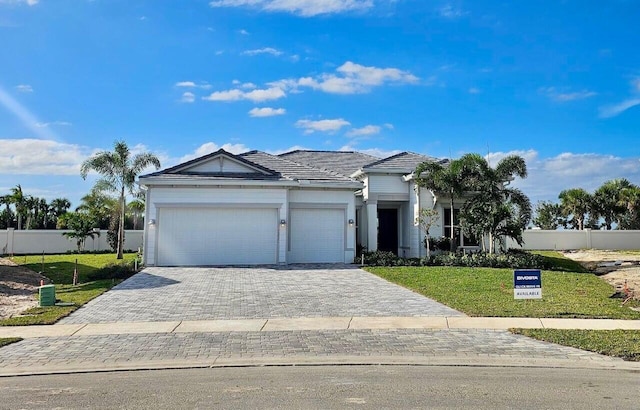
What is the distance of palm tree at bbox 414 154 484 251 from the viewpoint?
23.4 m

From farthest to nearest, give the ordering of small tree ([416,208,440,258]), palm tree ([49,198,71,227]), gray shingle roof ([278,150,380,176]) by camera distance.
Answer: palm tree ([49,198,71,227])
gray shingle roof ([278,150,380,176])
small tree ([416,208,440,258])

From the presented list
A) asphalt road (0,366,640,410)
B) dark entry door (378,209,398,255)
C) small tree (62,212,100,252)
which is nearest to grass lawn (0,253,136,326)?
asphalt road (0,366,640,410)

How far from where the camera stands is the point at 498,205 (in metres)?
22.5

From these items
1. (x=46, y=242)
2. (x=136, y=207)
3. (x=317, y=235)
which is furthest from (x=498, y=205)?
(x=46, y=242)

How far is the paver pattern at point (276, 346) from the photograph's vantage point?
785 cm

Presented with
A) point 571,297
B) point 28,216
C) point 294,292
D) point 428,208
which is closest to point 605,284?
point 571,297

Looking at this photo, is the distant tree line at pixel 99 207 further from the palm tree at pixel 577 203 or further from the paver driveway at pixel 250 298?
the palm tree at pixel 577 203

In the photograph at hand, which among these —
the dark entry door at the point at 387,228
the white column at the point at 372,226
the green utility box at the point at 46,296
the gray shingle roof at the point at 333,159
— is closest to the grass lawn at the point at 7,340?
the green utility box at the point at 46,296

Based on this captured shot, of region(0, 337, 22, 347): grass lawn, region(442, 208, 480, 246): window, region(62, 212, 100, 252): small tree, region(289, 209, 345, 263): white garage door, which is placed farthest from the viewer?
region(62, 212, 100, 252): small tree

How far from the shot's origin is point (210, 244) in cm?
2128

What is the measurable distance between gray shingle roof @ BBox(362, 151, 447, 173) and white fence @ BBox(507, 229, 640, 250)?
1485 cm

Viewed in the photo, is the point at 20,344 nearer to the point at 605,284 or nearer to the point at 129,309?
the point at 129,309

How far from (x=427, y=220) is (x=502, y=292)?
33.1 ft

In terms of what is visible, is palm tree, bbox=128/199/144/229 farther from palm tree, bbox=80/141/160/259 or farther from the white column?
the white column
